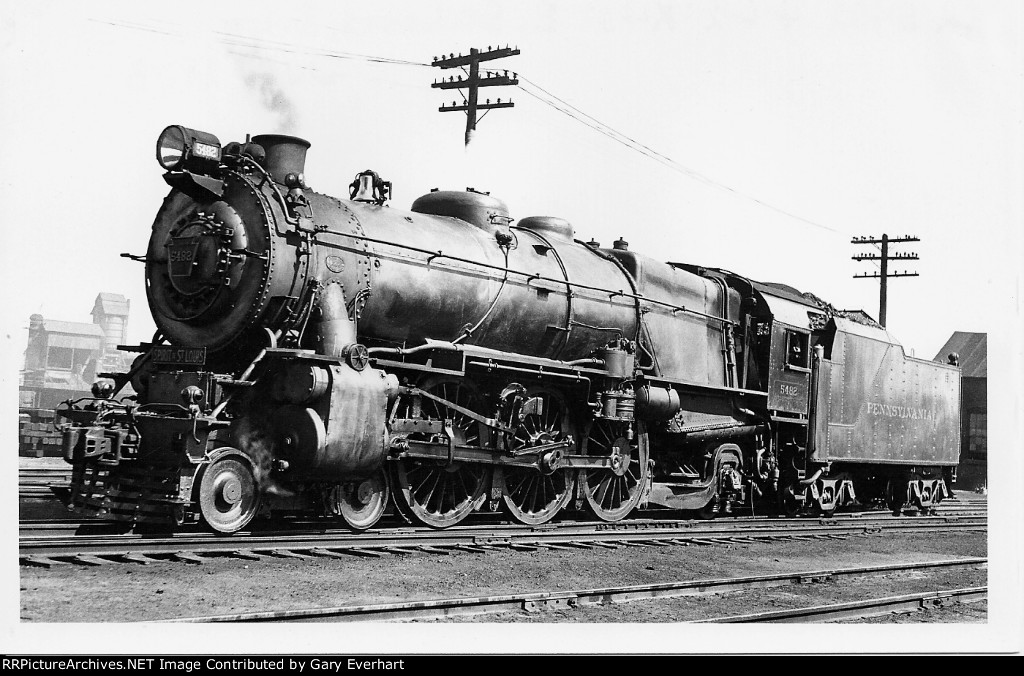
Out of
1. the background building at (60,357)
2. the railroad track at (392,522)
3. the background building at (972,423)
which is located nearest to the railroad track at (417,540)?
the railroad track at (392,522)

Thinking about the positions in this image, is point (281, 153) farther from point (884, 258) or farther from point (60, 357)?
point (884, 258)

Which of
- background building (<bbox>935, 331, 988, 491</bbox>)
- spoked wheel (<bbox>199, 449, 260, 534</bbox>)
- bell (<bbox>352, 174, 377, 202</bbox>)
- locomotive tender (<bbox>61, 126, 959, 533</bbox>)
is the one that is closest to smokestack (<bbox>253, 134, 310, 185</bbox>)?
locomotive tender (<bbox>61, 126, 959, 533</bbox>)

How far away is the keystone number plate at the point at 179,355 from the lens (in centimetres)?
911

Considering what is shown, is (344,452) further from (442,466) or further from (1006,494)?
(1006,494)

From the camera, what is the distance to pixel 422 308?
10.1 meters

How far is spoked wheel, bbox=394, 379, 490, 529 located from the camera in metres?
10.1

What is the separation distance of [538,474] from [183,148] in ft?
18.2

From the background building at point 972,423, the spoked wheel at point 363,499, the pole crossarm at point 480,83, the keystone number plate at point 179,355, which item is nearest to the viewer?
the keystone number plate at point 179,355

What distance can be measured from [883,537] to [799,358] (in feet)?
10.2

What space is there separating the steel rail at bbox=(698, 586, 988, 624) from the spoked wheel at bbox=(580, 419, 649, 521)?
4507mm

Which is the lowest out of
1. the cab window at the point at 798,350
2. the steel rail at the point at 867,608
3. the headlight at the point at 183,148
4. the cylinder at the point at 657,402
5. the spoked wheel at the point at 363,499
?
the steel rail at the point at 867,608

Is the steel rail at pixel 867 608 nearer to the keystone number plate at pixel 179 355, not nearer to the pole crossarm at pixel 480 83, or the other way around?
the keystone number plate at pixel 179 355

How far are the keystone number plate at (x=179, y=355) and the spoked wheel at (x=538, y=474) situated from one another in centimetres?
354
